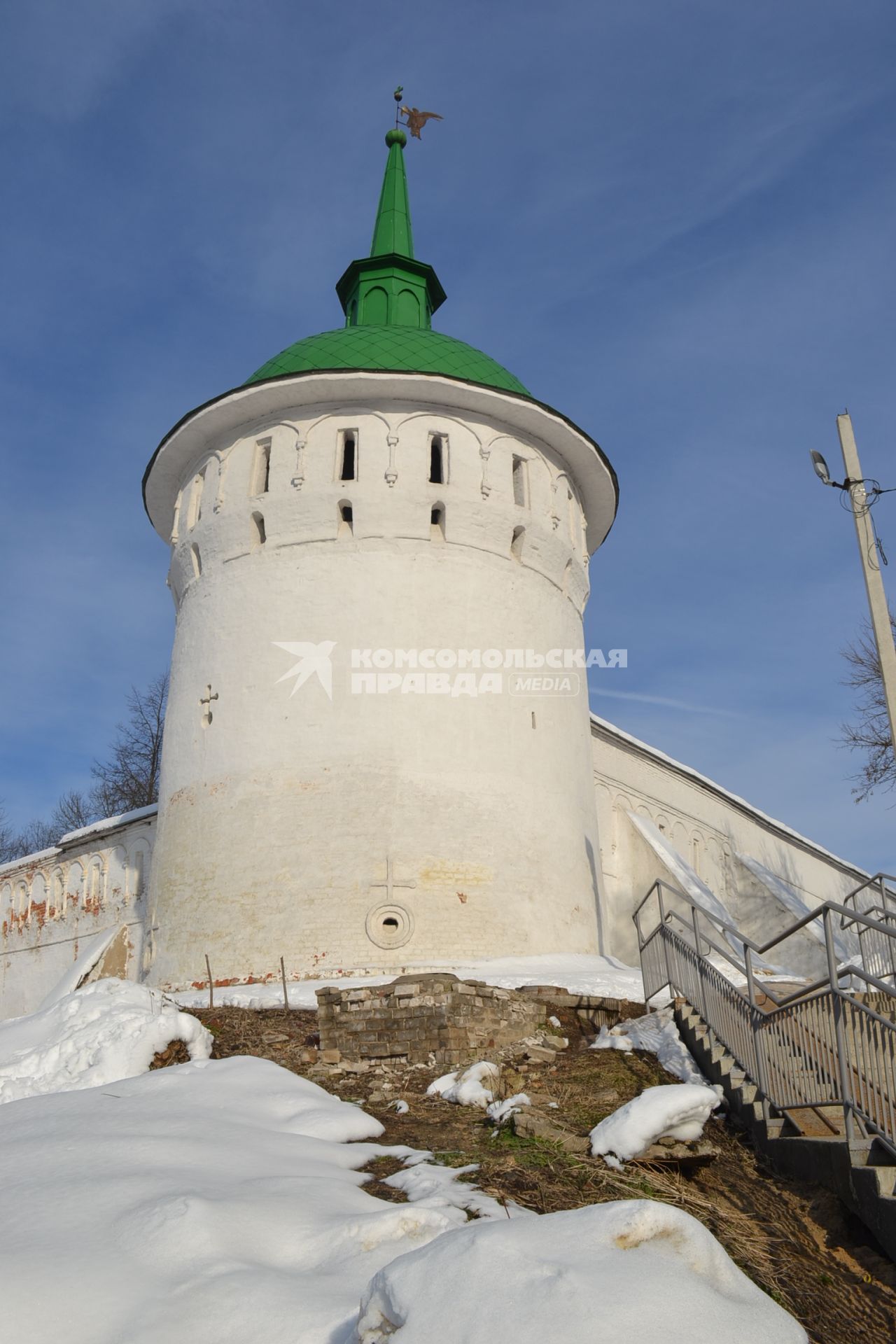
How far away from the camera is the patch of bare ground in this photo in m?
4.33

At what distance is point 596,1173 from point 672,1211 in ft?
7.08

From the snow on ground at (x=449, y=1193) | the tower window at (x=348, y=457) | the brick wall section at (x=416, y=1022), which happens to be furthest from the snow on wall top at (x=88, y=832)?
the snow on ground at (x=449, y=1193)

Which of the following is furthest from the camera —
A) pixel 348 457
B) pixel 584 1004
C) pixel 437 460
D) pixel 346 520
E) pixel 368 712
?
pixel 437 460

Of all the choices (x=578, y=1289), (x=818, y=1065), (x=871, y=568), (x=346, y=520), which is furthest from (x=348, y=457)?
(x=578, y=1289)

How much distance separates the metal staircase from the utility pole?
240 cm

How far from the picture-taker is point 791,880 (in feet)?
87.1

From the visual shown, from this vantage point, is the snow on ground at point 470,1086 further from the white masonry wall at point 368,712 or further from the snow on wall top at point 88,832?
the snow on wall top at point 88,832

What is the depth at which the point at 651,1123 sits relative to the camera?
5.54 meters

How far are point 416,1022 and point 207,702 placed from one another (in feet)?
22.4

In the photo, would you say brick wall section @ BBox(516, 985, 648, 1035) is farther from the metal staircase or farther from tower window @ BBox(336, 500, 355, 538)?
tower window @ BBox(336, 500, 355, 538)

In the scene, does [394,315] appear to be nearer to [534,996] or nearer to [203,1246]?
[534,996]

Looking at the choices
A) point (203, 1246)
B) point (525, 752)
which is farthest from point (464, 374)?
point (203, 1246)

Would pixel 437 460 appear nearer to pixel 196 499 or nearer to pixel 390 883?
pixel 196 499

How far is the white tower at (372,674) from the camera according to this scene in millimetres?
12891
